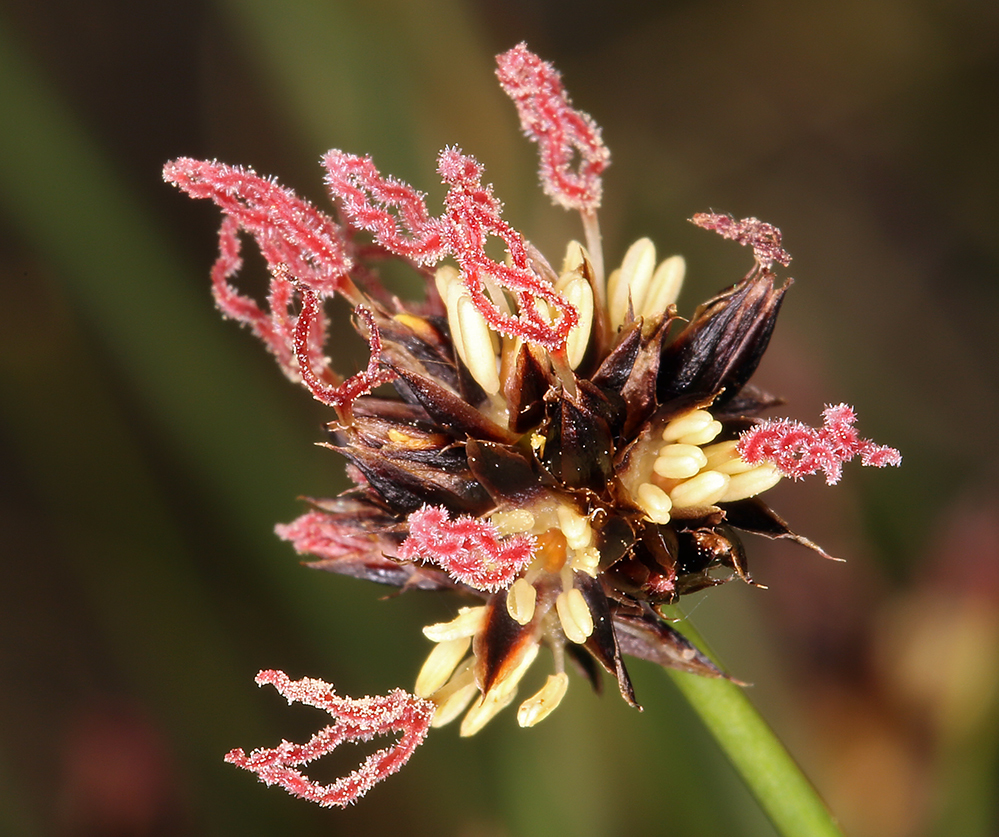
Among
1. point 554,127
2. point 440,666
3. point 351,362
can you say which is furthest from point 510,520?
point 351,362

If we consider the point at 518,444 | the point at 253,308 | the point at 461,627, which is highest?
the point at 253,308

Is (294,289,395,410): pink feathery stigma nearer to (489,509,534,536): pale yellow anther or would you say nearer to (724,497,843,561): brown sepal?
(489,509,534,536): pale yellow anther

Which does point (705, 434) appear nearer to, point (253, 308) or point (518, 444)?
point (518, 444)

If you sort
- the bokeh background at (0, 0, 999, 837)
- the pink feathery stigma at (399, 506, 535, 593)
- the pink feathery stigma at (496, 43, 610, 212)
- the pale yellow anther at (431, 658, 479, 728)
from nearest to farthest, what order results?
the pink feathery stigma at (399, 506, 535, 593), the pale yellow anther at (431, 658, 479, 728), the pink feathery stigma at (496, 43, 610, 212), the bokeh background at (0, 0, 999, 837)

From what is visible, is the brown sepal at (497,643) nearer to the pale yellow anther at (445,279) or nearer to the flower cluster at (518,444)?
the flower cluster at (518,444)

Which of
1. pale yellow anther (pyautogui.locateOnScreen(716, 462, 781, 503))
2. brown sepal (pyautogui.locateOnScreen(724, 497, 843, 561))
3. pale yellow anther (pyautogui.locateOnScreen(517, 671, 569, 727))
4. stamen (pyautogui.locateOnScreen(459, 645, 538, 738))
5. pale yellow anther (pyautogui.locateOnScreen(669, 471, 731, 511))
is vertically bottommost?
pale yellow anther (pyautogui.locateOnScreen(517, 671, 569, 727))

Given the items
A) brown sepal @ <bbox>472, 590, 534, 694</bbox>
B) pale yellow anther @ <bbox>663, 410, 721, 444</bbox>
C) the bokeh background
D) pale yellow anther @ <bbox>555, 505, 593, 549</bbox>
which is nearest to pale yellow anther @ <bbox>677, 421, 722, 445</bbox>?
pale yellow anther @ <bbox>663, 410, 721, 444</bbox>

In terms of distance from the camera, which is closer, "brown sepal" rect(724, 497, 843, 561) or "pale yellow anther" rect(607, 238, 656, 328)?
"brown sepal" rect(724, 497, 843, 561)
